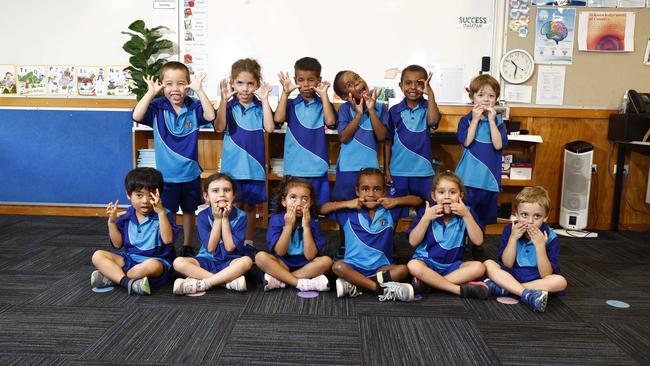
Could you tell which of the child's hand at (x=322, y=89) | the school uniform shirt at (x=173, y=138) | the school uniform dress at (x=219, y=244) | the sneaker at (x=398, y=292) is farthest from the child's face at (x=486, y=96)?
the school uniform shirt at (x=173, y=138)

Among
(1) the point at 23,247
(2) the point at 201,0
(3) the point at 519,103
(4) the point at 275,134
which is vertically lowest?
(1) the point at 23,247

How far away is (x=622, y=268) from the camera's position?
2877 mm

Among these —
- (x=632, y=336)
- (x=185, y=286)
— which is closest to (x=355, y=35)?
(x=185, y=286)

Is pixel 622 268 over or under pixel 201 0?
under

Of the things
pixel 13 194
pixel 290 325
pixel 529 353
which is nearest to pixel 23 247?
pixel 13 194

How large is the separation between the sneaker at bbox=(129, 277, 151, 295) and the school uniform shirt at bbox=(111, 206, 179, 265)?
15 centimetres

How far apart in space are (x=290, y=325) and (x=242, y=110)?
133 centimetres

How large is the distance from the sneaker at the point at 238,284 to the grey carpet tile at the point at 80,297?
0.41 meters

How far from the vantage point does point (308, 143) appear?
281 centimetres

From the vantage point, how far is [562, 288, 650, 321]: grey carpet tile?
214cm

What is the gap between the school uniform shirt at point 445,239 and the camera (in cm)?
238

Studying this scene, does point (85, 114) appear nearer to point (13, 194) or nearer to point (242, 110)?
point (13, 194)

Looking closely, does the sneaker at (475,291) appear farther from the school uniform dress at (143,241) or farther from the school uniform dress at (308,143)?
the school uniform dress at (143,241)

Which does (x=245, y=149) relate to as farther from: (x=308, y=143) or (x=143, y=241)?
(x=143, y=241)
